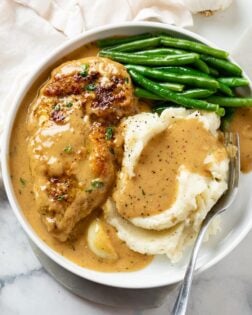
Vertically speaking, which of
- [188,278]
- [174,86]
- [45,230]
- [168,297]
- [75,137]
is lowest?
[168,297]

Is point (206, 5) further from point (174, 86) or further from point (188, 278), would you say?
point (188, 278)

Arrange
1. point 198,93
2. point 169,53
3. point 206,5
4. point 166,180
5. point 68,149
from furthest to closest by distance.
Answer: point 206,5 < point 169,53 < point 198,93 < point 166,180 < point 68,149

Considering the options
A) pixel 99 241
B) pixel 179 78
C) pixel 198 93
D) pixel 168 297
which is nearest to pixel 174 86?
pixel 179 78

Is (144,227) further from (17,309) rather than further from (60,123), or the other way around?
(17,309)

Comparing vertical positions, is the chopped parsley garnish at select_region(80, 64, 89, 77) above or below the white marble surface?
above

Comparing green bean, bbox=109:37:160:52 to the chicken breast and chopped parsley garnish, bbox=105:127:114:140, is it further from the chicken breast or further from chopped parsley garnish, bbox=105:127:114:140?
chopped parsley garnish, bbox=105:127:114:140

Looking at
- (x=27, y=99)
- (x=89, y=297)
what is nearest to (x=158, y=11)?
(x=27, y=99)

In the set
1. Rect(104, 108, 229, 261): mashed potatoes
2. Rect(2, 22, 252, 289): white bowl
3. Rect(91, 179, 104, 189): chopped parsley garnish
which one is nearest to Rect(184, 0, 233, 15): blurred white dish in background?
Rect(2, 22, 252, 289): white bowl
